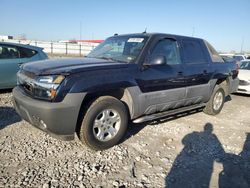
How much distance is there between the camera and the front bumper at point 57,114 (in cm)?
345

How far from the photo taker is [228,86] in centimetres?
684

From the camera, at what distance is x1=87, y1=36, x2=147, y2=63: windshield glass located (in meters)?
4.57

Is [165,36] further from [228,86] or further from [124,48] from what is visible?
[228,86]

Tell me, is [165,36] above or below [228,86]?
above

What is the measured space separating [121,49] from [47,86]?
1841 millimetres

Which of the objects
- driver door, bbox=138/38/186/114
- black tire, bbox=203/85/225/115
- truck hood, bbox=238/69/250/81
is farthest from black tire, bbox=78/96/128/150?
truck hood, bbox=238/69/250/81

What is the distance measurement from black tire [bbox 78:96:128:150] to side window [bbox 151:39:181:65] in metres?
1.24

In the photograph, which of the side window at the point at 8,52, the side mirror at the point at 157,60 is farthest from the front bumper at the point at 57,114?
the side window at the point at 8,52

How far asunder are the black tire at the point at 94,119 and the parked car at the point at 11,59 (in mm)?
4099

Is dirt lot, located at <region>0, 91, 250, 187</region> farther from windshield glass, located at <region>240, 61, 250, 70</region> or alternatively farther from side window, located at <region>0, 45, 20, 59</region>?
windshield glass, located at <region>240, 61, 250, 70</region>

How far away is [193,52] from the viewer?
564 centimetres

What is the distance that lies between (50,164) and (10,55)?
15.4ft

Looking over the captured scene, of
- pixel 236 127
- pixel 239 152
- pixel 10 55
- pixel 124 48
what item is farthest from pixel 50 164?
pixel 10 55

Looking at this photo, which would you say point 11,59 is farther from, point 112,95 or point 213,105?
point 213,105
